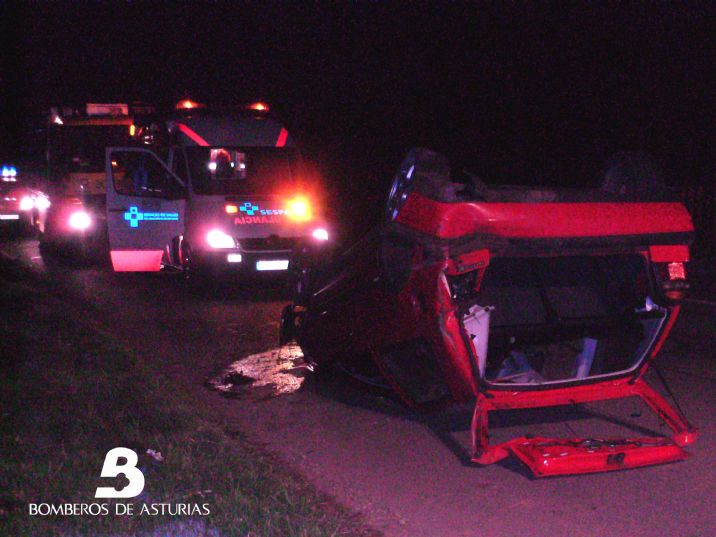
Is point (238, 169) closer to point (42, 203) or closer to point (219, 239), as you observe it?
point (219, 239)

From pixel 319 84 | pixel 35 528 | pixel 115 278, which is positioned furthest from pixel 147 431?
pixel 319 84

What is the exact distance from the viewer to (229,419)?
6.95 metres

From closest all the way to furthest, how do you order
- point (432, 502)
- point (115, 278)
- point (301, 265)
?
1. point (432, 502)
2. point (301, 265)
3. point (115, 278)

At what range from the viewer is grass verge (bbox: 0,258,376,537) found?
184 inches

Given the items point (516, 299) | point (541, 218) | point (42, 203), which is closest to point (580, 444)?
point (541, 218)

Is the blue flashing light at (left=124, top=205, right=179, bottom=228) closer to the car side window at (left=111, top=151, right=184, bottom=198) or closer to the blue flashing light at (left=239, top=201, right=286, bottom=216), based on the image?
the car side window at (left=111, top=151, right=184, bottom=198)

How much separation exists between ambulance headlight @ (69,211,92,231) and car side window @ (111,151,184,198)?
336 centimetres

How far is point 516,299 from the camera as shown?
672 centimetres

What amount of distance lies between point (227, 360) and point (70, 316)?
299 centimetres

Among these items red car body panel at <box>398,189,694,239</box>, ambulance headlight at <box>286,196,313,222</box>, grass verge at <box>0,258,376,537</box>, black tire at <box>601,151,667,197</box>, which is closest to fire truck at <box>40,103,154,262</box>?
ambulance headlight at <box>286,196,313,222</box>

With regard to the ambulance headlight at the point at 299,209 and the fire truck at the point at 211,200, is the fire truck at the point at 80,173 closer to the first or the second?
the fire truck at the point at 211,200

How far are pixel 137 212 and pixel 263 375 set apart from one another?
604 cm

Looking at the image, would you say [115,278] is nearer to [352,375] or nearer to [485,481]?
[352,375]

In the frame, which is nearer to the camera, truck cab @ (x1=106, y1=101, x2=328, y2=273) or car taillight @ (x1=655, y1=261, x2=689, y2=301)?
car taillight @ (x1=655, y1=261, x2=689, y2=301)
